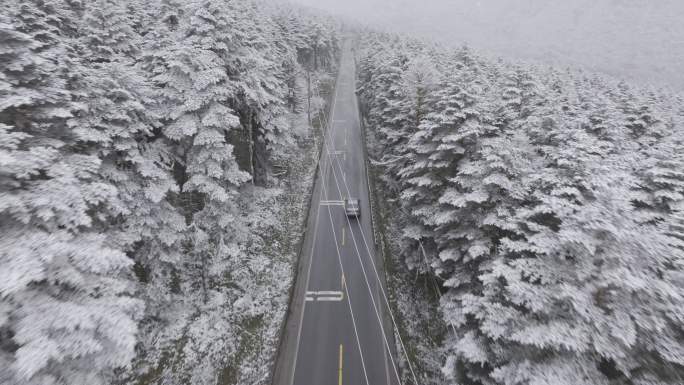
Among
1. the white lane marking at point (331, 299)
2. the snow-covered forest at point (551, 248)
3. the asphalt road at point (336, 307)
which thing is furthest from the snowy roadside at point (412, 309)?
the white lane marking at point (331, 299)

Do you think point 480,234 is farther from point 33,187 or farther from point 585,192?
point 33,187

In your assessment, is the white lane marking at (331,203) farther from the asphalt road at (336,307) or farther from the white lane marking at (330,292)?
the white lane marking at (330,292)

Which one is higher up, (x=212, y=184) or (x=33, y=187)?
(x=33, y=187)

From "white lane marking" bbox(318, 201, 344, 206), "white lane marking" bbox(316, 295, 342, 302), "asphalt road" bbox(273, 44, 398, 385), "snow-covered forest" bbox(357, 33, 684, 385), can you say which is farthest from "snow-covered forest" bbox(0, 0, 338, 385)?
"snow-covered forest" bbox(357, 33, 684, 385)

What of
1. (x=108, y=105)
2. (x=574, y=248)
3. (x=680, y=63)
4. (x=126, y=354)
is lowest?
(x=126, y=354)

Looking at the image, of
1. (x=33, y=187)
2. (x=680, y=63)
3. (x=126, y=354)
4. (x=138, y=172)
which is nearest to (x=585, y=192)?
(x=126, y=354)

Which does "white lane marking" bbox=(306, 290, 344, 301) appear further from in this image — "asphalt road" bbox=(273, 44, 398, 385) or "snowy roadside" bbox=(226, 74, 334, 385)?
"snowy roadside" bbox=(226, 74, 334, 385)
